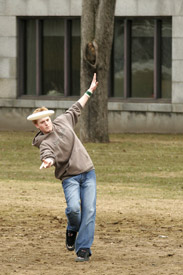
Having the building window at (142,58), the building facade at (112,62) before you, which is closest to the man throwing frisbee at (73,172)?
the building facade at (112,62)

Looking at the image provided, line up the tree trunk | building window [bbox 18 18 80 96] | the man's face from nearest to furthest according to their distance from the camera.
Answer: the man's face, the tree trunk, building window [bbox 18 18 80 96]

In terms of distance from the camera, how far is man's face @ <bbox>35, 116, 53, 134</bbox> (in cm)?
893

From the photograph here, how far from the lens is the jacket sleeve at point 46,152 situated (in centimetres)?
880

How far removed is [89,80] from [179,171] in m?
5.52

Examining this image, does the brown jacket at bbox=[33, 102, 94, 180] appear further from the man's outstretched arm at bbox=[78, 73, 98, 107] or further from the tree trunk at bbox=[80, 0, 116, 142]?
the tree trunk at bbox=[80, 0, 116, 142]

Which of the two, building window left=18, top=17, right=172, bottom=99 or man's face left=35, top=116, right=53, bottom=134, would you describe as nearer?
man's face left=35, top=116, right=53, bottom=134

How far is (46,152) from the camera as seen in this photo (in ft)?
29.0

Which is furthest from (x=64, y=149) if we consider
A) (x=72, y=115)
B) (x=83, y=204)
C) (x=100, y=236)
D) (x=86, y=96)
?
(x=100, y=236)

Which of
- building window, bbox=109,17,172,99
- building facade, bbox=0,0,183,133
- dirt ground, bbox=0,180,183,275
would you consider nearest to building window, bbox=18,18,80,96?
building facade, bbox=0,0,183,133

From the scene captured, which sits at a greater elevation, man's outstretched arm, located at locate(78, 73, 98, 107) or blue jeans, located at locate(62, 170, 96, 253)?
man's outstretched arm, located at locate(78, 73, 98, 107)

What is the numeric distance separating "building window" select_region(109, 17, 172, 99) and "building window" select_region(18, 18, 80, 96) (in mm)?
1428

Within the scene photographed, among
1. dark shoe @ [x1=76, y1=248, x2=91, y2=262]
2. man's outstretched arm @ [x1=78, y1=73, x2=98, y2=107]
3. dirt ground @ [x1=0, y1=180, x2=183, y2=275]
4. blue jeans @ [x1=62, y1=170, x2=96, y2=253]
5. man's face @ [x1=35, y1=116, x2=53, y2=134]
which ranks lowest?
dirt ground @ [x1=0, y1=180, x2=183, y2=275]

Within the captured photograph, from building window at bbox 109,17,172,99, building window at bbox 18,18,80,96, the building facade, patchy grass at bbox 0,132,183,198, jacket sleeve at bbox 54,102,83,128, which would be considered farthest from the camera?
building window at bbox 18,18,80,96

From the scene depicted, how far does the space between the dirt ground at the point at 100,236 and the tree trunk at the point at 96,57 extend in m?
7.90
